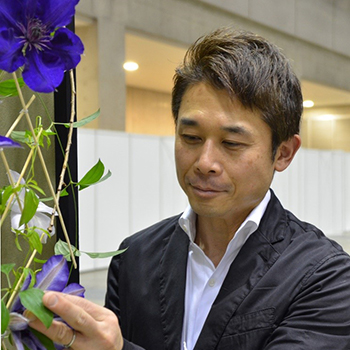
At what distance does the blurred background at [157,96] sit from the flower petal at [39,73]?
4.66ft

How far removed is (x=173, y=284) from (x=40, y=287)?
1.12m

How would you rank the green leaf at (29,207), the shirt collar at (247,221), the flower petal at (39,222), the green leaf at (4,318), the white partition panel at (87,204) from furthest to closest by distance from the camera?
the white partition panel at (87,204), the shirt collar at (247,221), the flower petal at (39,222), the green leaf at (29,207), the green leaf at (4,318)

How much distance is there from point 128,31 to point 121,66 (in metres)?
0.82

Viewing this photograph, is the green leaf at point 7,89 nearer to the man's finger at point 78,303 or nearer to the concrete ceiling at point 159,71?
the man's finger at point 78,303

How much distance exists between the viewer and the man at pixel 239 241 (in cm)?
157

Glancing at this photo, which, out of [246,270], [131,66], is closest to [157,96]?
[131,66]

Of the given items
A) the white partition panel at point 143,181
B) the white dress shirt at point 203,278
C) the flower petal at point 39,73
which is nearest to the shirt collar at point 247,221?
the white dress shirt at point 203,278

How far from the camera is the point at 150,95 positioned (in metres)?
20.0

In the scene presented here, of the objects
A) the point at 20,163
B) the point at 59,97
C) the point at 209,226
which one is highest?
the point at 59,97

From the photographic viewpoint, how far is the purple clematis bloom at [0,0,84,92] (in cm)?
67

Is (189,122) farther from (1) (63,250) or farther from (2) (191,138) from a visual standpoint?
(1) (63,250)

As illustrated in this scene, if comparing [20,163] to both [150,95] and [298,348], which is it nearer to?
[298,348]

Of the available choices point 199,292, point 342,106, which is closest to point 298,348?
point 199,292

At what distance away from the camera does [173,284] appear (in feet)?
5.90
